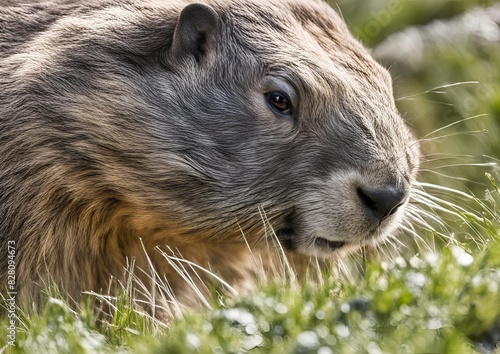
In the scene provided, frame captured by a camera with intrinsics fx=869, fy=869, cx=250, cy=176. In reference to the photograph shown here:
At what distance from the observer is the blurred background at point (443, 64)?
5969 millimetres

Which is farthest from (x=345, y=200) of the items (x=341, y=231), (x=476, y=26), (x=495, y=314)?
(x=476, y=26)

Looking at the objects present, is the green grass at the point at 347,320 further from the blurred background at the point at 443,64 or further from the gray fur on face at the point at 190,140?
the blurred background at the point at 443,64

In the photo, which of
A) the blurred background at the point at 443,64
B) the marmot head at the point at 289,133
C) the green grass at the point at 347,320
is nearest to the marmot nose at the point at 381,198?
the marmot head at the point at 289,133

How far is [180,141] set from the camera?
13.2 feet

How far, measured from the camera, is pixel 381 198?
3.89 m

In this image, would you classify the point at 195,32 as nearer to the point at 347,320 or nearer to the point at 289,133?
the point at 289,133

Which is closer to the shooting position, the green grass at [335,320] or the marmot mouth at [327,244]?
the green grass at [335,320]

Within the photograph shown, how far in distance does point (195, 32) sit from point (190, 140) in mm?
555

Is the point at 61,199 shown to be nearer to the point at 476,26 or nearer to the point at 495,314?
the point at 495,314

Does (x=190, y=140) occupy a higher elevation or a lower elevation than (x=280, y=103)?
lower

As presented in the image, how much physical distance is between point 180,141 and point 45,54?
0.82m

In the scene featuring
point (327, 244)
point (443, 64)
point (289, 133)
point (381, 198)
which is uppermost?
point (289, 133)

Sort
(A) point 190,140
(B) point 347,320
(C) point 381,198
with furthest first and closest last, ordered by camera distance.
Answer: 1. (A) point 190,140
2. (C) point 381,198
3. (B) point 347,320

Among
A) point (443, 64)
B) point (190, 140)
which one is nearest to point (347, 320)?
point (190, 140)
